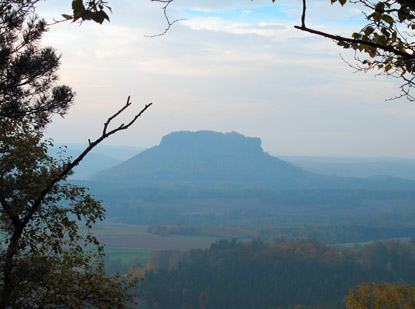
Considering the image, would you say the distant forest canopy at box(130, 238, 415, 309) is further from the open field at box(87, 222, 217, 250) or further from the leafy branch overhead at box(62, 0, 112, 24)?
the leafy branch overhead at box(62, 0, 112, 24)

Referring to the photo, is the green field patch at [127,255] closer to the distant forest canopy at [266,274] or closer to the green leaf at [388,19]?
the distant forest canopy at [266,274]

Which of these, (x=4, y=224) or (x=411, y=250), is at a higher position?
A: (x=4, y=224)

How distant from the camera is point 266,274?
111m

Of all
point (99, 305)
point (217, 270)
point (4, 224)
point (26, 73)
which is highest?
point (26, 73)

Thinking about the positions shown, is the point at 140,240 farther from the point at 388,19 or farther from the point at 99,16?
the point at 99,16

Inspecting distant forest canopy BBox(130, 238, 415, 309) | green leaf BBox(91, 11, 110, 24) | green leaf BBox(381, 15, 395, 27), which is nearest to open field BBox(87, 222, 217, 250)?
distant forest canopy BBox(130, 238, 415, 309)

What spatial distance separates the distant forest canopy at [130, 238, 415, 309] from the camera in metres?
94.9

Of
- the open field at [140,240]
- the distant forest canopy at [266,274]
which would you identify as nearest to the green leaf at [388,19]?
the distant forest canopy at [266,274]

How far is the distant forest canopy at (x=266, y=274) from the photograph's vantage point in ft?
311

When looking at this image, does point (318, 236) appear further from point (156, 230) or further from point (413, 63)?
point (413, 63)

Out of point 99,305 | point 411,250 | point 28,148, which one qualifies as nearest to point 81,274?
point 99,305

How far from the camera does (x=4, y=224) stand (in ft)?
30.1

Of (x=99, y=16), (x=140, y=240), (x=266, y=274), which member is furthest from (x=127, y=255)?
(x=99, y=16)

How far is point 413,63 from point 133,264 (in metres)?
116
